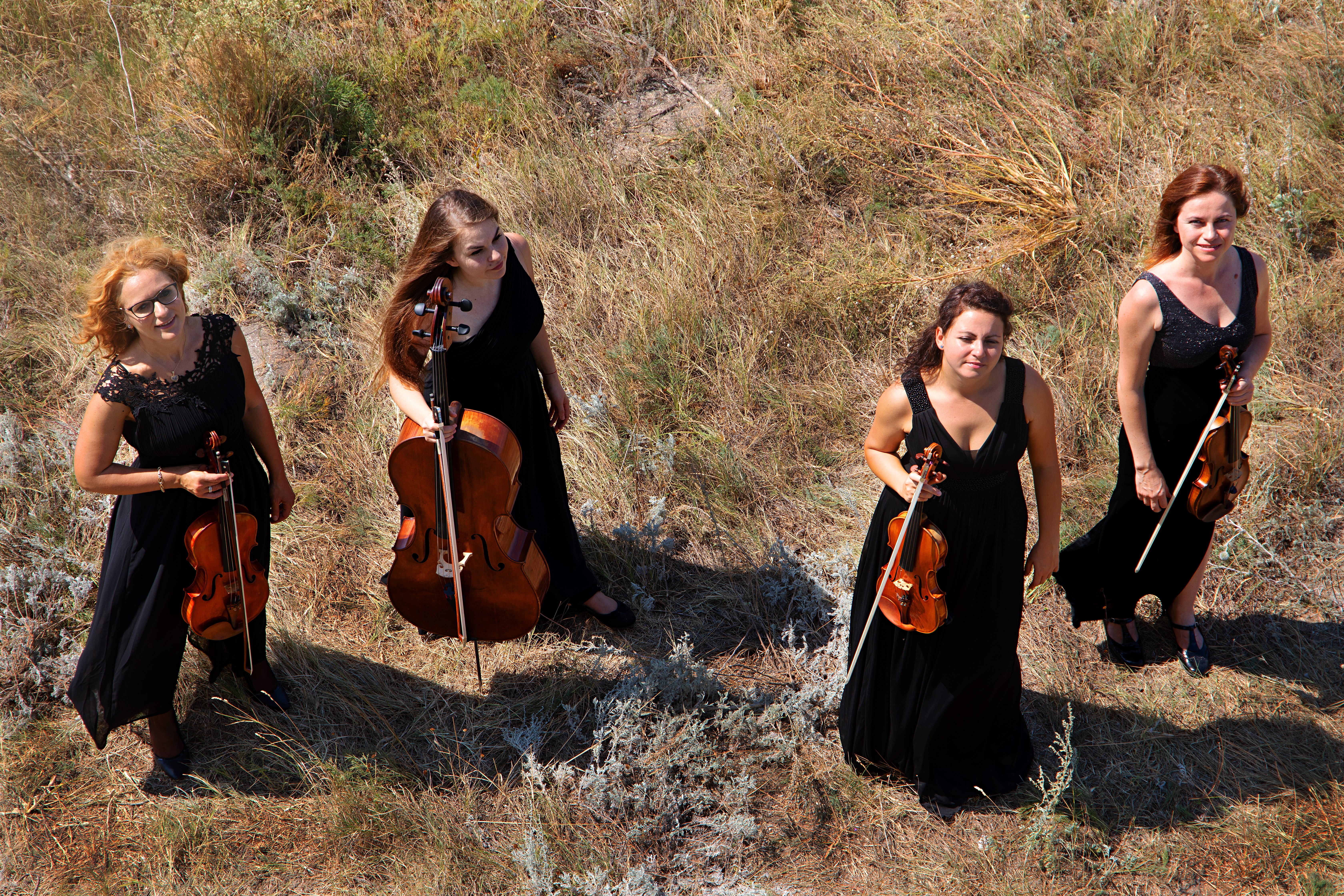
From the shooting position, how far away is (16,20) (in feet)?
20.6

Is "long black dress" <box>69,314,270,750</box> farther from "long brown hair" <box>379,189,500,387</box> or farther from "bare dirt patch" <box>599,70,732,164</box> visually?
"bare dirt patch" <box>599,70,732,164</box>

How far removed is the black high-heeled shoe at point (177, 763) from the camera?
3252 mm

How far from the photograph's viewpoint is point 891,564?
8.36 ft

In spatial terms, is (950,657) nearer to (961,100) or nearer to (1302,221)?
(1302,221)

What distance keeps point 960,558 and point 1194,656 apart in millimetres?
1530

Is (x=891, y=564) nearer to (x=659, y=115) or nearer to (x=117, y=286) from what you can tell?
(x=117, y=286)

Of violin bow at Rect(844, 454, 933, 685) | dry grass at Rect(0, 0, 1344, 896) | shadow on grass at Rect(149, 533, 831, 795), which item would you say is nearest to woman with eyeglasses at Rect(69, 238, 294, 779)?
shadow on grass at Rect(149, 533, 831, 795)

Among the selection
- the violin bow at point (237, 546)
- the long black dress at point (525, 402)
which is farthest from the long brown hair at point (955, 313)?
the violin bow at point (237, 546)

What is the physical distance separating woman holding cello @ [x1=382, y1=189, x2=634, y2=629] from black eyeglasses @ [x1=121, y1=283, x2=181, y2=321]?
62 centimetres

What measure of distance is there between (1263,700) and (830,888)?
1.81 metres

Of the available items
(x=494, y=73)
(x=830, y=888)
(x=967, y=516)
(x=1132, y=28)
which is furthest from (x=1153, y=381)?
(x=494, y=73)

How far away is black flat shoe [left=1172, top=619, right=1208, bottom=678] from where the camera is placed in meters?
3.51

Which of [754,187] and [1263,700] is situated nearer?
[1263,700]

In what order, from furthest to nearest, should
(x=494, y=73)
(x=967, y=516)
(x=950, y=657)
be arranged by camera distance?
(x=494, y=73)
(x=950, y=657)
(x=967, y=516)
